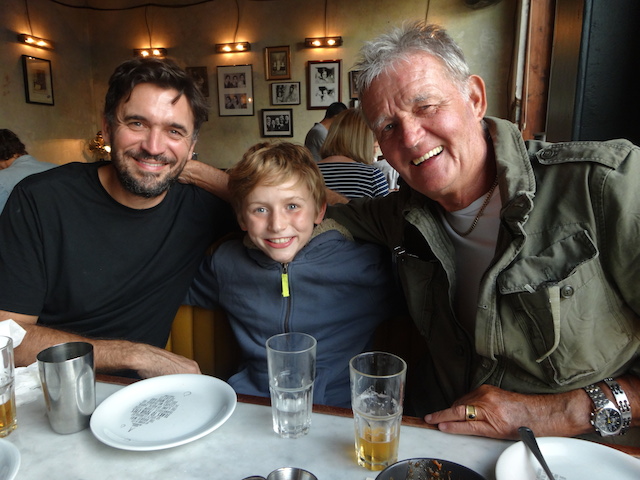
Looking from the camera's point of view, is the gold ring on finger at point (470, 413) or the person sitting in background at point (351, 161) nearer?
the gold ring on finger at point (470, 413)

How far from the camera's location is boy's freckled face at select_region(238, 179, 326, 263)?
1467 mm

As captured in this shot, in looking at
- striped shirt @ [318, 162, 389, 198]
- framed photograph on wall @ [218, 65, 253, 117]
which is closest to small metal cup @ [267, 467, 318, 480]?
striped shirt @ [318, 162, 389, 198]

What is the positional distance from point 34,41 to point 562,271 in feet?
25.2

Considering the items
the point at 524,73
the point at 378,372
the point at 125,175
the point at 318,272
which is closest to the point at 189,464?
the point at 378,372

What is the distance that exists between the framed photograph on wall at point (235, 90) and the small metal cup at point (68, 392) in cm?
648

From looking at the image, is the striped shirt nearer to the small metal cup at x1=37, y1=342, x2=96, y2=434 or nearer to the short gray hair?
the short gray hair

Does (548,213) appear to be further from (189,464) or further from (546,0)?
(546,0)

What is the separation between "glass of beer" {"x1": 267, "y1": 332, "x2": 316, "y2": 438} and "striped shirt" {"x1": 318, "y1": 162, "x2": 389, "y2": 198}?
194 centimetres

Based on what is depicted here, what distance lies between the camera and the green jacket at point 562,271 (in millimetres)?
1024

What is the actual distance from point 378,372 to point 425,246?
0.54 metres

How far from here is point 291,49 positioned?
664 centimetres

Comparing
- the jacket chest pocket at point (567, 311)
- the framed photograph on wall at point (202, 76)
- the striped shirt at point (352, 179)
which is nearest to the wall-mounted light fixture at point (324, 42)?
the framed photograph on wall at point (202, 76)

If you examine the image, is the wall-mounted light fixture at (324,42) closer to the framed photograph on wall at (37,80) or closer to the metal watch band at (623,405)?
the framed photograph on wall at (37,80)

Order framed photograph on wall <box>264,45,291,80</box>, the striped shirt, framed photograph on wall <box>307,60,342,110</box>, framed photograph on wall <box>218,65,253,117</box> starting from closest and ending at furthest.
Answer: the striped shirt → framed photograph on wall <box>307,60,342,110</box> → framed photograph on wall <box>264,45,291,80</box> → framed photograph on wall <box>218,65,253,117</box>
